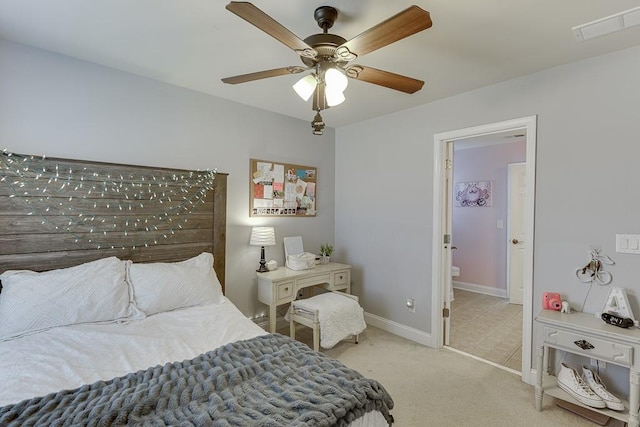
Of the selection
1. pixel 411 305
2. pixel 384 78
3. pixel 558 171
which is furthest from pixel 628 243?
pixel 384 78

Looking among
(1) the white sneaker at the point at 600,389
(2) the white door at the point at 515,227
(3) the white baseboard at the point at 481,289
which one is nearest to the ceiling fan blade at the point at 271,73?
(1) the white sneaker at the point at 600,389

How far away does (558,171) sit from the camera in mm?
2375

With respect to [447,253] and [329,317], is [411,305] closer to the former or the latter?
[447,253]

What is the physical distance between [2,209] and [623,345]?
13.1ft

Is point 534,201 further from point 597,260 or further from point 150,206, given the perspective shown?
point 150,206

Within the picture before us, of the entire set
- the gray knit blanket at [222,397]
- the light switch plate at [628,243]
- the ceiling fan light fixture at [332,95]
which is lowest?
the gray knit blanket at [222,397]

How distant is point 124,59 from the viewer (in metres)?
2.31

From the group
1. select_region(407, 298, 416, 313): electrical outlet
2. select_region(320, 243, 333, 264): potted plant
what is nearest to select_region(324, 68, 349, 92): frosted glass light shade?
select_region(320, 243, 333, 264): potted plant

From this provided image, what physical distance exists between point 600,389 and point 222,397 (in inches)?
93.5

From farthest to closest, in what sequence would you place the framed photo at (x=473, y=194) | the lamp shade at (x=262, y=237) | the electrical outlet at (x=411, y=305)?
the framed photo at (x=473, y=194) < the electrical outlet at (x=411, y=305) < the lamp shade at (x=262, y=237)

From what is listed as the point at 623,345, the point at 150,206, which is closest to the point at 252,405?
the point at 150,206

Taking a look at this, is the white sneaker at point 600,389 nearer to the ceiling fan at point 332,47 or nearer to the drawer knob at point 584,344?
the drawer knob at point 584,344

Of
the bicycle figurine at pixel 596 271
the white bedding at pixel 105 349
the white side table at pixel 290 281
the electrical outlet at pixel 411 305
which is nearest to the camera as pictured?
the white bedding at pixel 105 349

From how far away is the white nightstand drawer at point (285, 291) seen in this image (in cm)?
301
